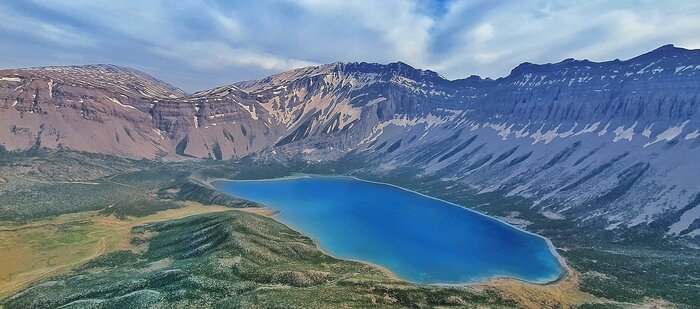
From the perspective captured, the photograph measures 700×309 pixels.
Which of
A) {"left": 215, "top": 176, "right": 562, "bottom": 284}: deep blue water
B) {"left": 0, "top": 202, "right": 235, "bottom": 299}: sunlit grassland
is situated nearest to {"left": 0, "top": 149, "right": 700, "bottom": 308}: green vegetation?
{"left": 0, "top": 202, "right": 235, "bottom": 299}: sunlit grassland

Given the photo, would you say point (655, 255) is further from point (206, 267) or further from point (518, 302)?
point (206, 267)

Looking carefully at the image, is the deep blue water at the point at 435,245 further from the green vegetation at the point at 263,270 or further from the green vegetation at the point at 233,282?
the green vegetation at the point at 233,282

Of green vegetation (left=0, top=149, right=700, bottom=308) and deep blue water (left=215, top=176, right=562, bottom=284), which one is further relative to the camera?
deep blue water (left=215, top=176, right=562, bottom=284)

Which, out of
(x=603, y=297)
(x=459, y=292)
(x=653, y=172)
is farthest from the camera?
(x=653, y=172)

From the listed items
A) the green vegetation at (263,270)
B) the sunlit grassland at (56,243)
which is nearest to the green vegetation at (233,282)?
the green vegetation at (263,270)

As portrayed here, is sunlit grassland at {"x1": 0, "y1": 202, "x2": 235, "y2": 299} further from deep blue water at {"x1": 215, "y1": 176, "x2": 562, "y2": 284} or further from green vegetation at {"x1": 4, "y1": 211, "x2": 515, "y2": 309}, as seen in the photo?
deep blue water at {"x1": 215, "y1": 176, "x2": 562, "y2": 284}

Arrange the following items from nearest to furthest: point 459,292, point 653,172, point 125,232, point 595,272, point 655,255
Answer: point 459,292 → point 595,272 → point 655,255 → point 125,232 → point 653,172

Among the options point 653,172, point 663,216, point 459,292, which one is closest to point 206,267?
point 459,292

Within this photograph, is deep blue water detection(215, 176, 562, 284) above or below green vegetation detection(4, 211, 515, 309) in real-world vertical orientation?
below

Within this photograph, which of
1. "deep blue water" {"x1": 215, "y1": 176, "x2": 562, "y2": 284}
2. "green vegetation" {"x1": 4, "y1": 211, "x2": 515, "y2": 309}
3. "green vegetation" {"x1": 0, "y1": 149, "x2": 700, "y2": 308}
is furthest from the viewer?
"deep blue water" {"x1": 215, "y1": 176, "x2": 562, "y2": 284}

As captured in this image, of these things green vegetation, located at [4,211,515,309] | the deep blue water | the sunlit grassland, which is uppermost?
green vegetation, located at [4,211,515,309]

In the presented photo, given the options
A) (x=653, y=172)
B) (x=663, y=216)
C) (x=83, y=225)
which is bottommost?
(x=83, y=225)
